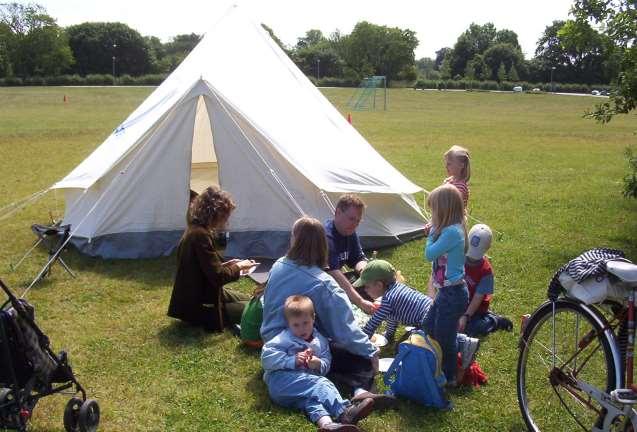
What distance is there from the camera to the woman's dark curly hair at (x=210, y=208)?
16.1 ft

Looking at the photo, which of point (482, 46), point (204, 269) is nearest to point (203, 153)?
point (204, 269)

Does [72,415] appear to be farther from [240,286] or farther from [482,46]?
[482,46]

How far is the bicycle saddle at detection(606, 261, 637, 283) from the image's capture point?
296 centimetres

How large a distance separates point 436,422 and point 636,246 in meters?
5.09

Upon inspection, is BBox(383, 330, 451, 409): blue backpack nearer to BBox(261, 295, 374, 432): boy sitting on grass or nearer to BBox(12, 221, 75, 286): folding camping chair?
BBox(261, 295, 374, 432): boy sitting on grass

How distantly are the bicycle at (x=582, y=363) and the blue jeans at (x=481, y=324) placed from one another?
3.08 ft

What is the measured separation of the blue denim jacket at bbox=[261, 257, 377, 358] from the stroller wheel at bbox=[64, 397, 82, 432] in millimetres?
1188

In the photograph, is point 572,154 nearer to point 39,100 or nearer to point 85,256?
point 85,256

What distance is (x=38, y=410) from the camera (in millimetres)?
3855

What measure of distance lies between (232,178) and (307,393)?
3.74m

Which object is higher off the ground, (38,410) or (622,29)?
(622,29)

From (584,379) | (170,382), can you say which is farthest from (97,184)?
(584,379)

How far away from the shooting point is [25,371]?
129 inches

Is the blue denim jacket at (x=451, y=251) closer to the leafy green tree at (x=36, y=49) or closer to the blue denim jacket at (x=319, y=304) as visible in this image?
the blue denim jacket at (x=319, y=304)
